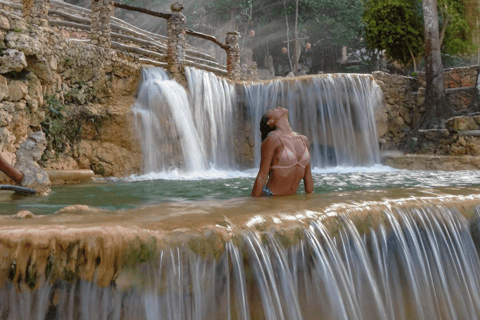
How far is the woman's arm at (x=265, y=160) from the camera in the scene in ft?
15.7

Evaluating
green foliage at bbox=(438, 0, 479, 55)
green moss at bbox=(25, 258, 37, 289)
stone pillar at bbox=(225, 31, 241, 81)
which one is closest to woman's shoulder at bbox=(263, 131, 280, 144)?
green moss at bbox=(25, 258, 37, 289)

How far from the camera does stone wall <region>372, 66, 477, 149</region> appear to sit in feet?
55.4

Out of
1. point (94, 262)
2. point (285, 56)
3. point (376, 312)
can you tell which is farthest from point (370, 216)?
point (285, 56)

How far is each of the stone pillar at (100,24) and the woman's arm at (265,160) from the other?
883 cm

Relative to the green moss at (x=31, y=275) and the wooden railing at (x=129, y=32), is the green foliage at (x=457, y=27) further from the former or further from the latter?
the green moss at (x=31, y=275)

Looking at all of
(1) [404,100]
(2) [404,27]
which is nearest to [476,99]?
(1) [404,100]

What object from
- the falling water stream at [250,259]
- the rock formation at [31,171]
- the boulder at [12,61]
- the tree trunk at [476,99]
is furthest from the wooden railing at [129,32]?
the tree trunk at [476,99]

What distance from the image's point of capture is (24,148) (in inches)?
283

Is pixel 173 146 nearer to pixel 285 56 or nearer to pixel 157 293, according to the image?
pixel 157 293

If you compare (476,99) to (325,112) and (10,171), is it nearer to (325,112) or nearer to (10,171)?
(325,112)

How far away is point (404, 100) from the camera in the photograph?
57.5ft

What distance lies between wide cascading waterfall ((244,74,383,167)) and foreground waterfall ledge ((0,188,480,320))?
34.0 feet

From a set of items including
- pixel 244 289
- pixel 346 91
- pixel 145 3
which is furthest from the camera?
pixel 145 3

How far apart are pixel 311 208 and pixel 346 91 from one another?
12009 millimetres
